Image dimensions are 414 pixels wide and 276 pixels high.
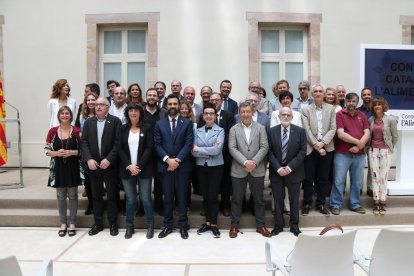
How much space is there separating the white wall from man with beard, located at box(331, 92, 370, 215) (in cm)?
334

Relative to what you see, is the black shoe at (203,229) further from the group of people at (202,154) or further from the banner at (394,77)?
the banner at (394,77)

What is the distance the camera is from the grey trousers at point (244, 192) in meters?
4.83

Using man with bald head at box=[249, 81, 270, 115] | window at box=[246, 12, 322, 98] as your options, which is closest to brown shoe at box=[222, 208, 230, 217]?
man with bald head at box=[249, 81, 270, 115]

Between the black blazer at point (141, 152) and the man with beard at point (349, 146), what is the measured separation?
259 centimetres

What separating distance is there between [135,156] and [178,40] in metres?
4.17

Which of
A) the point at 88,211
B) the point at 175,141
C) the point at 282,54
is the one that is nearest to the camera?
the point at 175,141

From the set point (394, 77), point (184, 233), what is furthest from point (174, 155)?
point (394, 77)

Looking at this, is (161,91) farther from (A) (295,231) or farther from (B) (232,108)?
(A) (295,231)

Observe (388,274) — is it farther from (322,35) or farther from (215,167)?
(322,35)

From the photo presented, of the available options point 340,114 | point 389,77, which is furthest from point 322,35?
point 340,114

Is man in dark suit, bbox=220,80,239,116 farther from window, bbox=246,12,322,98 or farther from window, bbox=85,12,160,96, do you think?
window, bbox=85,12,160,96

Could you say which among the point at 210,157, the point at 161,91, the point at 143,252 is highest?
the point at 161,91

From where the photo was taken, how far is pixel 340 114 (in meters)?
5.20

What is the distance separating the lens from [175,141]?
4.71m
